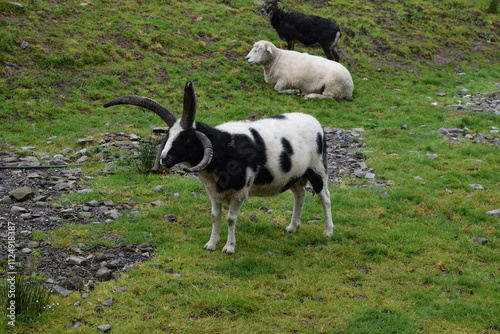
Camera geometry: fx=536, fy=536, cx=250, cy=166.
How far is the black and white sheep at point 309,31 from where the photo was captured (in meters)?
22.6

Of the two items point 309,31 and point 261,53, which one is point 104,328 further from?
point 309,31

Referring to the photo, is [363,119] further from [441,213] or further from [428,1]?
[428,1]

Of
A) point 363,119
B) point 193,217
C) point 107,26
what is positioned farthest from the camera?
point 107,26

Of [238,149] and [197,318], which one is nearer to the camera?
[197,318]

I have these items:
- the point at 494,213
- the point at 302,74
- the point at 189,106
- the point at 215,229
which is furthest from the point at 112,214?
the point at 302,74

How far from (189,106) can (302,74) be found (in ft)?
42.1

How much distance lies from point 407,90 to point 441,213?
1189 centimetres

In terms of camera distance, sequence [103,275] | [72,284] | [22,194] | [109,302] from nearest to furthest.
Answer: [109,302] < [72,284] < [103,275] < [22,194]

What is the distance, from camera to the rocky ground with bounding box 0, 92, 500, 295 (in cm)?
779

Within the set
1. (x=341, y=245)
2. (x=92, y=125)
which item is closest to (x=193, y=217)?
(x=341, y=245)

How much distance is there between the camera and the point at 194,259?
8414 millimetres

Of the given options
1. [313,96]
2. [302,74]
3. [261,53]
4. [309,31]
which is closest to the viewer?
[313,96]

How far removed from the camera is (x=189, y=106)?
314 inches

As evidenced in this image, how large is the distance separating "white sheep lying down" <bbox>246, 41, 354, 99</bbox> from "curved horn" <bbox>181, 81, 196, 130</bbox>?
39.9 ft
